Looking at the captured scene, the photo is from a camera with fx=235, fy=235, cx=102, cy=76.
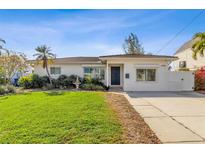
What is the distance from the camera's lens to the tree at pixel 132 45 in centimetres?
4242

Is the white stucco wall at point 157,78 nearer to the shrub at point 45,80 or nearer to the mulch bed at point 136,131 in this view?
the shrub at point 45,80

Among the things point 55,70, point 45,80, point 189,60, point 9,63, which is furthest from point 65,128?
point 189,60

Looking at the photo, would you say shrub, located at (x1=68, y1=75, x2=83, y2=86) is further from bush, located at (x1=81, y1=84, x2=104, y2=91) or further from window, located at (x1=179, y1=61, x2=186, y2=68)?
window, located at (x1=179, y1=61, x2=186, y2=68)

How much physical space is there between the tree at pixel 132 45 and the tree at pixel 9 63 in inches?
879

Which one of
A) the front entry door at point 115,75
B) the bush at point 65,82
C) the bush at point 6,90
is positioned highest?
the front entry door at point 115,75

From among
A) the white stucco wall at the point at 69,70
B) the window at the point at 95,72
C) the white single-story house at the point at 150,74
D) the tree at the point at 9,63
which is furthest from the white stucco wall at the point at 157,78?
the tree at the point at 9,63

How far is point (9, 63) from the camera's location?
23.2 meters

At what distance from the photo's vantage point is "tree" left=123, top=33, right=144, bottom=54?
1670 inches

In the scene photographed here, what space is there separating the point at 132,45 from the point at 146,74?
23189 millimetres

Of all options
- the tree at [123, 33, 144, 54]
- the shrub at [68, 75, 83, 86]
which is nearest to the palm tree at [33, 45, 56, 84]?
the shrub at [68, 75, 83, 86]

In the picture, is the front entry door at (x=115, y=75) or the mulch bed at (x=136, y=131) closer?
the mulch bed at (x=136, y=131)

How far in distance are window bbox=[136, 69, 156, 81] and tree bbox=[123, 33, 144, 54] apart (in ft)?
74.4

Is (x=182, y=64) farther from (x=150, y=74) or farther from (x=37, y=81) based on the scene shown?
(x=37, y=81)
